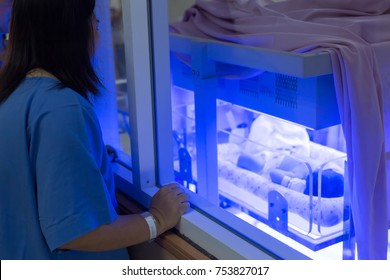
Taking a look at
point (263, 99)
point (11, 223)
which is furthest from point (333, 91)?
point (11, 223)

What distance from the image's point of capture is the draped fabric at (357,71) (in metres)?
0.96

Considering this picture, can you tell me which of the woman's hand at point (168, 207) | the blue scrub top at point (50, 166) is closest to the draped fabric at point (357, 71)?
the woman's hand at point (168, 207)

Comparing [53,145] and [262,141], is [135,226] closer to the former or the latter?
[53,145]

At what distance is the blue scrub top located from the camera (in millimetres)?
817

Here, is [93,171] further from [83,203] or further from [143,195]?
[143,195]

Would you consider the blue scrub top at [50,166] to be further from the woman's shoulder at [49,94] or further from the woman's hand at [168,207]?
the woman's hand at [168,207]

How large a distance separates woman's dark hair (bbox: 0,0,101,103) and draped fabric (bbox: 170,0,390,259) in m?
0.38

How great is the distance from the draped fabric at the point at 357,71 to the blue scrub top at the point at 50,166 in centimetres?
45

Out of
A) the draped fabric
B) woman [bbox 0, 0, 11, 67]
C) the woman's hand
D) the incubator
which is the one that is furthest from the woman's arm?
woman [bbox 0, 0, 11, 67]

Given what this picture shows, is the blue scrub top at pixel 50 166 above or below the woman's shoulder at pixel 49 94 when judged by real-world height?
below

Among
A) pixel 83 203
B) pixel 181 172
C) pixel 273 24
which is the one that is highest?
pixel 273 24

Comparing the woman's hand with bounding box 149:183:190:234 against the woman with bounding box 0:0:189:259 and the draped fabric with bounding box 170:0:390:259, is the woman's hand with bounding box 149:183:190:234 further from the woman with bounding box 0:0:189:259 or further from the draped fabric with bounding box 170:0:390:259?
the draped fabric with bounding box 170:0:390:259

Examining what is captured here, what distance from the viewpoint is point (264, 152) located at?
4.44 feet
